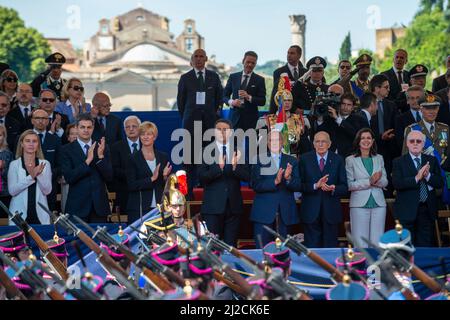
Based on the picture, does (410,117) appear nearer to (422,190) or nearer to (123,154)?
(422,190)

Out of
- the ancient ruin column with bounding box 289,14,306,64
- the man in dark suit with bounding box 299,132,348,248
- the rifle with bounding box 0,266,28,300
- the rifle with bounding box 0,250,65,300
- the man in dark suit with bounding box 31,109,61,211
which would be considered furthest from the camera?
the ancient ruin column with bounding box 289,14,306,64

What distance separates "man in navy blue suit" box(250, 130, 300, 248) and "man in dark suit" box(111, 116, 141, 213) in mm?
1742

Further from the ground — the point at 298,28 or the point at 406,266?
the point at 298,28

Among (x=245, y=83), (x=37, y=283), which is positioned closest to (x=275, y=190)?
(x=245, y=83)

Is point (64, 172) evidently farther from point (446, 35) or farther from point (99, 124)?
point (446, 35)

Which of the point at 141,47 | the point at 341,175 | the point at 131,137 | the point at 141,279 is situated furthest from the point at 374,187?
the point at 141,47

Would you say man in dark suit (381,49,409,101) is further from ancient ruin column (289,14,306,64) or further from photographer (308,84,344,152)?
ancient ruin column (289,14,306,64)

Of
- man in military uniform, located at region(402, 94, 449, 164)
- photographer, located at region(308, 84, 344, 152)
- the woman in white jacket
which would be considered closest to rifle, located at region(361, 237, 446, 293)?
the woman in white jacket

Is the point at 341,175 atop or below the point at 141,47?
below

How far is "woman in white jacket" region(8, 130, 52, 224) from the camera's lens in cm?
1470

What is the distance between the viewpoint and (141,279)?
37.8 feet

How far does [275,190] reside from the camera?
14969 millimetres

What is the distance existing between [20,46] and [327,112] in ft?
307
